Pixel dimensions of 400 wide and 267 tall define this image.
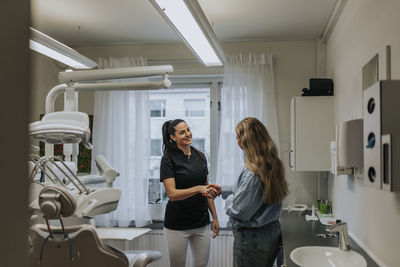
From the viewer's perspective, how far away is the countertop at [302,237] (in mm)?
2283

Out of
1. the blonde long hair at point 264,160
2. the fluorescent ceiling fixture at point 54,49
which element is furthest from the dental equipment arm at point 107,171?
the blonde long hair at point 264,160

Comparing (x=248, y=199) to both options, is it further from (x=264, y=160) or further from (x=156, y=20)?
(x=156, y=20)

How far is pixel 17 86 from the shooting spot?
0.31m

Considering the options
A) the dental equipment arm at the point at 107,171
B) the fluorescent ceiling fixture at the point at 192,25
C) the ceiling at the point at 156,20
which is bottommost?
the dental equipment arm at the point at 107,171

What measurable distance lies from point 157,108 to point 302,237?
93.0 inches

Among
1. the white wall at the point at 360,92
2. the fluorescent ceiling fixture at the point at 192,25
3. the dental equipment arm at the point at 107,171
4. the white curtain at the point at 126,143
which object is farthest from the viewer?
the white curtain at the point at 126,143

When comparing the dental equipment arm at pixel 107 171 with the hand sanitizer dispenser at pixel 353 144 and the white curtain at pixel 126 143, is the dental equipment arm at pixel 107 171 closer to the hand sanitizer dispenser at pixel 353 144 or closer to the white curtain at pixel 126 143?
the hand sanitizer dispenser at pixel 353 144

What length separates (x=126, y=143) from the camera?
428 cm

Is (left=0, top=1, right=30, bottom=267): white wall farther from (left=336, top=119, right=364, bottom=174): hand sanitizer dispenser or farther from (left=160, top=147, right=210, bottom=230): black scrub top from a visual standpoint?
(left=160, top=147, right=210, bottom=230): black scrub top

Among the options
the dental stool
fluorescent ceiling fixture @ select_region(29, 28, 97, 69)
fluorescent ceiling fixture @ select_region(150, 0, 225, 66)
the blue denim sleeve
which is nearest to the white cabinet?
fluorescent ceiling fixture @ select_region(150, 0, 225, 66)

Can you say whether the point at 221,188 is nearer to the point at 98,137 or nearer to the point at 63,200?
the point at 63,200

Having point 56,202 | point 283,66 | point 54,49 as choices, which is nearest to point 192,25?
point 54,49

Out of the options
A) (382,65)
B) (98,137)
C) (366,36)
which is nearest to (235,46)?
(98,137)

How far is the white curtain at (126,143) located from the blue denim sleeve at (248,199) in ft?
6.50
